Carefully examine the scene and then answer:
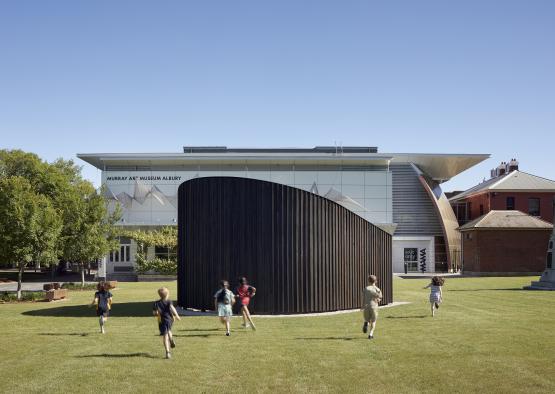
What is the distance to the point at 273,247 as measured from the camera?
721 inches

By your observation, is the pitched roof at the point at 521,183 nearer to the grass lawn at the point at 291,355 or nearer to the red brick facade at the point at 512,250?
the red brick facade at the point at 512,250

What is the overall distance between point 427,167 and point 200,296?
4879 cm

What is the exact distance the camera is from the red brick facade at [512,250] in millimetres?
50812

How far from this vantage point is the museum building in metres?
56.2

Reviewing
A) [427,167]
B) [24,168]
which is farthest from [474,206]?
[24,168]

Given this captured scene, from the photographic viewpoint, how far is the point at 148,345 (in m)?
12.7

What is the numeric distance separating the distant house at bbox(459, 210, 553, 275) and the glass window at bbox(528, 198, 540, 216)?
10762 mm

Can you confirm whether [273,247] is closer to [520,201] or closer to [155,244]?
[155,244]

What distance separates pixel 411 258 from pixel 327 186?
11587 millimetres

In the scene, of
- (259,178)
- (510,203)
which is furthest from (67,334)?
(510,203)

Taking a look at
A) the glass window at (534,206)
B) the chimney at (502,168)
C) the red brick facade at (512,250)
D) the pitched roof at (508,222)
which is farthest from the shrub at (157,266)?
the chimney at (502,168)

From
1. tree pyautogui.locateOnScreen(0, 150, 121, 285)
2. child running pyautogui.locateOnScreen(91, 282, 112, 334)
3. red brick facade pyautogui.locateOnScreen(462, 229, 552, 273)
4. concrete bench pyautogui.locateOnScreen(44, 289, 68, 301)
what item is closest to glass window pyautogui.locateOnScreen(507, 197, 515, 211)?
red brick facade pyautogui.locateOnScreen(462, 229, 552, 273)

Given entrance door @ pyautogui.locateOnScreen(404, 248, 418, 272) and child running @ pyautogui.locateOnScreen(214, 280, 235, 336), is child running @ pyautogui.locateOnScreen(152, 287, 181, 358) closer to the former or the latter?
child running @ pyautogui.locateOnScreen(214, 280, 235, 336)

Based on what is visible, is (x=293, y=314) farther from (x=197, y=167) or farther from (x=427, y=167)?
(x=427, y=167)
